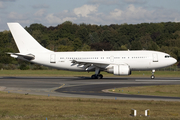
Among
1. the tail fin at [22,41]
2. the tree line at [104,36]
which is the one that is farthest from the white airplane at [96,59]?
the tree line at [104,36]

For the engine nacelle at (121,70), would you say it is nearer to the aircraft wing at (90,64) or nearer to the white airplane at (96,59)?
the white airplane at (96,59)

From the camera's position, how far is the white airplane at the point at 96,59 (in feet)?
140

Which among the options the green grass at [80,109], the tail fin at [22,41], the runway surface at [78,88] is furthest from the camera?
the tail fin at [22,41]

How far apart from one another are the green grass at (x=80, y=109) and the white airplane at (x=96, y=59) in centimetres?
2072

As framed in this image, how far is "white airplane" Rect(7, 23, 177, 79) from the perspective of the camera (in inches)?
1679

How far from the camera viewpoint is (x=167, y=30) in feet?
552

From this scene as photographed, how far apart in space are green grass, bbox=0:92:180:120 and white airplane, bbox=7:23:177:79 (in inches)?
816

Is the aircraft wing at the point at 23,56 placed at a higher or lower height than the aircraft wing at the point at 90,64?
higher

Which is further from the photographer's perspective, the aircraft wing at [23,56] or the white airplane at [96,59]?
the aircraft wing at [23,56]

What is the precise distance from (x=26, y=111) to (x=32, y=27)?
168932 mm

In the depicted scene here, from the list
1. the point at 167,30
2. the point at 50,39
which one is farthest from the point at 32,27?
the point at 167,30

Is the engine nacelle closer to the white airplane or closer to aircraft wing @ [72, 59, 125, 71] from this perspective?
the white airplane


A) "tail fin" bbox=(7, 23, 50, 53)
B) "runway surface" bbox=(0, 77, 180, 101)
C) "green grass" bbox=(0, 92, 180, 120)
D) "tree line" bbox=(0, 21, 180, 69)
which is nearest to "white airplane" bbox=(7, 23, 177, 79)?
"tail fin" bbox=(7, 23, 50, 53)

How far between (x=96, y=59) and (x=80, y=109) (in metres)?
25.8
